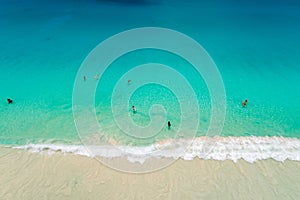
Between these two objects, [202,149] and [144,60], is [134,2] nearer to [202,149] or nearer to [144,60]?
[144,60]

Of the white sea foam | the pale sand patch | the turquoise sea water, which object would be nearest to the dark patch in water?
the turquoise sea water

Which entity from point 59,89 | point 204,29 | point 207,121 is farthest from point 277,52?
point 59,89

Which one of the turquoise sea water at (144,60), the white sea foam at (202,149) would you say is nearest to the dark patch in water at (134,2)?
the turquoise sea water at (144,60)

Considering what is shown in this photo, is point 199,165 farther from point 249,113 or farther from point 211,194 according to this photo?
point 249,113

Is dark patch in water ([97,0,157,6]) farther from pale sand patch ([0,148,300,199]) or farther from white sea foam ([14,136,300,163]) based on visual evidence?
pale sand patch ([0,148,300,199])

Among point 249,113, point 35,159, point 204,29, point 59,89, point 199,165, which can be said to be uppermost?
point 204,29

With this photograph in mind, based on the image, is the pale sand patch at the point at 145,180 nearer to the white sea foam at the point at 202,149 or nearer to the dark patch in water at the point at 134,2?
the white sea foam at the point at 202,149

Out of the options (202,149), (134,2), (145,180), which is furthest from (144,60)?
(134,2)
